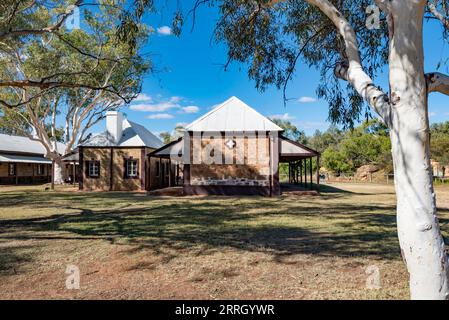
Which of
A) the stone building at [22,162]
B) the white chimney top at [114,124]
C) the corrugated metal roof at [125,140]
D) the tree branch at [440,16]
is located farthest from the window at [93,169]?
the tree branch at [440,16]

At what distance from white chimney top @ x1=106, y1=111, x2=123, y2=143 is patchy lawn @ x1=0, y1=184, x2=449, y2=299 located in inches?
639

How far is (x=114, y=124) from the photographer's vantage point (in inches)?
1035

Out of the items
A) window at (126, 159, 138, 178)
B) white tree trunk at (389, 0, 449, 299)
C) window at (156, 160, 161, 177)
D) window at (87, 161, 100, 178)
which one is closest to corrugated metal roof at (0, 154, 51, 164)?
window at (87, 161, 100, 178)

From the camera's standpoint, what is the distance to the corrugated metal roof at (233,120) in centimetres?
1977

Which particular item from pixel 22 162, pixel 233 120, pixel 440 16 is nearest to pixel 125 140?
pixel 233 120

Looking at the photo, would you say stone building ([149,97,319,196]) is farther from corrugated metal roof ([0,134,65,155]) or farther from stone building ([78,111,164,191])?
corrugated metal roof ([0,134,65,155])

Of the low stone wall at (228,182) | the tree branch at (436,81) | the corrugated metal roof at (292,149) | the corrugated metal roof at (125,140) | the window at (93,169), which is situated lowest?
the low stone wall at (228,182)

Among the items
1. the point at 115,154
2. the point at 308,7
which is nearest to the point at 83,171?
the point at 115,154

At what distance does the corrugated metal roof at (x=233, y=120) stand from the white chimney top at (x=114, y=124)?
29.8ft

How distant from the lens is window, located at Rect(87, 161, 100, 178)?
1001 inches

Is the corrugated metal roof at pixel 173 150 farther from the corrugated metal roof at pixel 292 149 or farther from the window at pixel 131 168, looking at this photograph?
the corrugated metal roof at pixel 292 149

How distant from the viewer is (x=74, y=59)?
72.4 ft

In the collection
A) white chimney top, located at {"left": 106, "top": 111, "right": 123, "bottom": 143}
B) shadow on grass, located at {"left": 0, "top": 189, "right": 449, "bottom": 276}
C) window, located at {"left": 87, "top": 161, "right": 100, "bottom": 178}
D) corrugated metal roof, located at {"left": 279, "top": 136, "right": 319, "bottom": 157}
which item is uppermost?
white chimney top, located at {"left": 106, "top": 111, "right": 123, "bottom": 143}

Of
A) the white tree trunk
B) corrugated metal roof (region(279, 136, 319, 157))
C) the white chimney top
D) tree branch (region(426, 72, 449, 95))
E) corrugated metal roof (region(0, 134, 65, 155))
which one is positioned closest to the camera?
the white tree trunk
